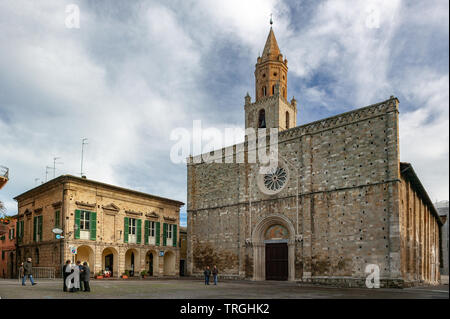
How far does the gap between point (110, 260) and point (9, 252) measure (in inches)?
457

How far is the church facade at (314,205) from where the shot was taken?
24.8 metres

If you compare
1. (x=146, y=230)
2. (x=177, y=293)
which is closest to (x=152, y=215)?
A: (x=146, y=230)

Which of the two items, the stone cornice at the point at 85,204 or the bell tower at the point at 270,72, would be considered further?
the bell tower at the point at 270,72

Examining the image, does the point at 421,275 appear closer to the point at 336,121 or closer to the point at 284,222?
the point at 284,222

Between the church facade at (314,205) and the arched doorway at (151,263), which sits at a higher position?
the church facade at (314,205)

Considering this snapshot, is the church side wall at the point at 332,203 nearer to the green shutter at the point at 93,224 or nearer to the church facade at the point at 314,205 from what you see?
the church facade at the point at 314,205

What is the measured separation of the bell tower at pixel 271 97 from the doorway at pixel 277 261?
10147 millimetres

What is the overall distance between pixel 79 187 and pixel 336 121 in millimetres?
18894

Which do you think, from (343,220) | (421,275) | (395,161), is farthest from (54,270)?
(421,275)

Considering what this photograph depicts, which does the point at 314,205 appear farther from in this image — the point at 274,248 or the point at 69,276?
the point at 69,276

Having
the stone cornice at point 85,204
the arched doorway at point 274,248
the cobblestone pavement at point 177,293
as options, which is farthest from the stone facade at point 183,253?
the cobblestone pavement at point 177,293

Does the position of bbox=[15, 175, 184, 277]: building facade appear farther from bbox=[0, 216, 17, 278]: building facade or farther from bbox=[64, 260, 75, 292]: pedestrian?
bbox=[64, 260, 75, 292]: pedestrian

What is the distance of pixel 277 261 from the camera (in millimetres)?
29797
